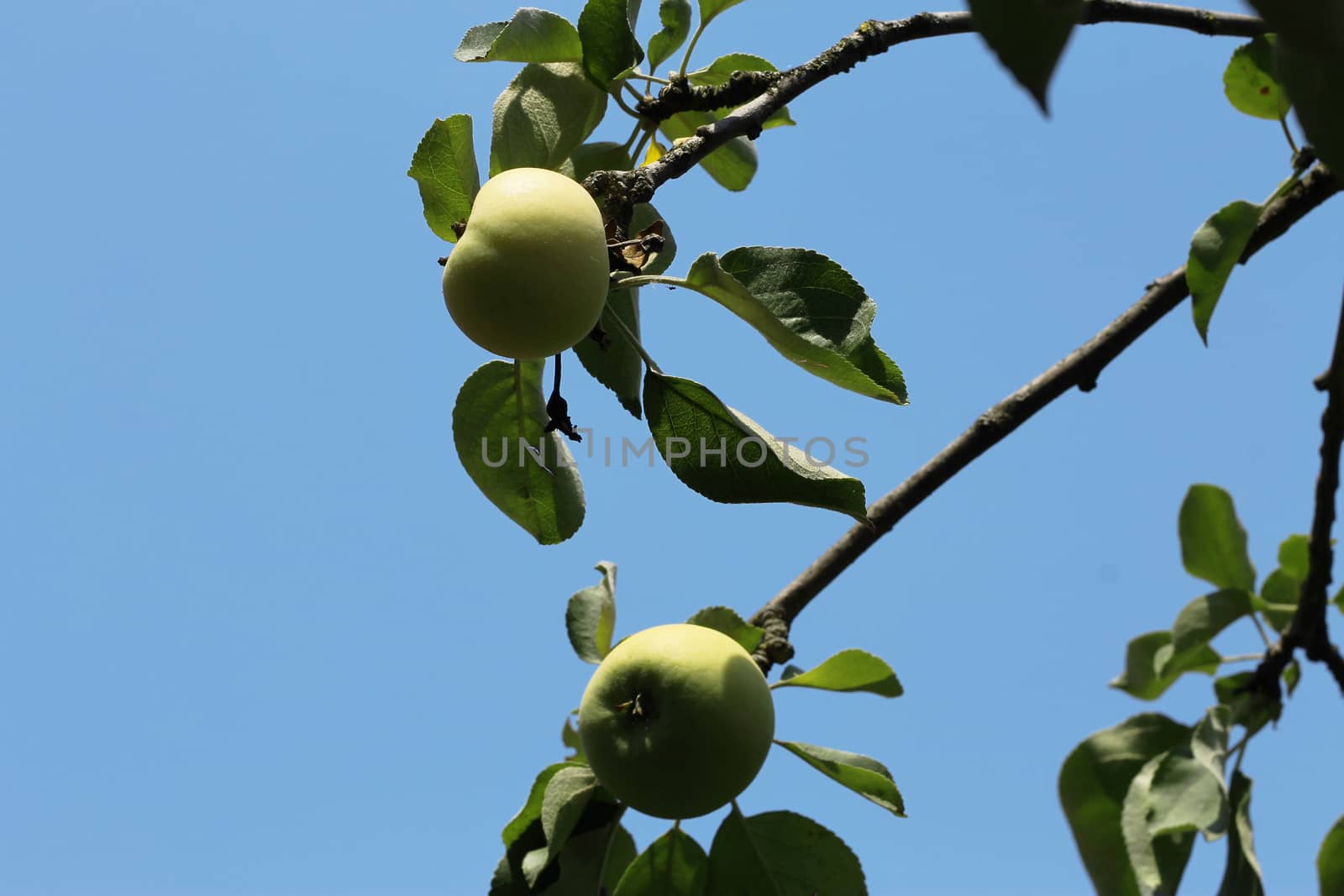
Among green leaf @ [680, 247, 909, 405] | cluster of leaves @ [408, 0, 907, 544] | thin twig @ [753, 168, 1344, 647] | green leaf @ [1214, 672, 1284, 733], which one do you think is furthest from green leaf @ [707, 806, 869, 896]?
green leaf @ [1214, 672, 1284, 733]

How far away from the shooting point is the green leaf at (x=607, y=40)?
1.39 metres

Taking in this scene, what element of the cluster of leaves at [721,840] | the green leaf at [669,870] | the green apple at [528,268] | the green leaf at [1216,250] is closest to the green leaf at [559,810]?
the cluster of leaves at [721,840]

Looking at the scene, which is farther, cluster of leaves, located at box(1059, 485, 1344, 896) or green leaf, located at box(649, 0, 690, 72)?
cluster of leaves, located at box(1059, 485, 1344, 896)

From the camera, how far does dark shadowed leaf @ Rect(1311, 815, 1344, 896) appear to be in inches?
80.2

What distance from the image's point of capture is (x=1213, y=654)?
229 cm

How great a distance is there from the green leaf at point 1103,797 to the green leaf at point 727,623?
2.69 ft

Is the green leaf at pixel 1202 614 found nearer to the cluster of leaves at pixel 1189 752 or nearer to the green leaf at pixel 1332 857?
the cluster of leaves at pixel 1189 752

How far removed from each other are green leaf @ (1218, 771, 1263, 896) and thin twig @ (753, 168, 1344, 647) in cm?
82

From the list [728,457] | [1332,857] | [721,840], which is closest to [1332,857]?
[1332,857]

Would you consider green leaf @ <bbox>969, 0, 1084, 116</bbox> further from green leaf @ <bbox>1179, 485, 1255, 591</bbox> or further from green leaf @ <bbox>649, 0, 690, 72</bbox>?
green leaf @ <bbox>1179, 485, 1255, 591</bbox>

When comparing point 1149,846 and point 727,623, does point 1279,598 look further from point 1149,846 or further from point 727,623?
point 727,623

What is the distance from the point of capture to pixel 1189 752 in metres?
2.05

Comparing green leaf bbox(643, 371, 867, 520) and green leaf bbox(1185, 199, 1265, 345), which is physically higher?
green leaf bbox(1185, 199, 1265, 345)

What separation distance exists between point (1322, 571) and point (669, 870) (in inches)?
48.5
